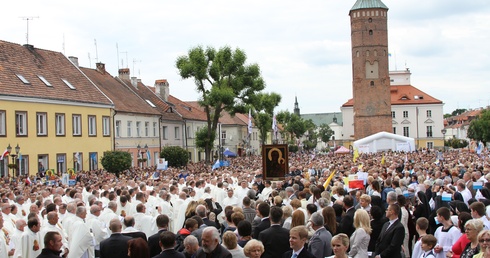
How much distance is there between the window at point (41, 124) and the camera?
3574cm

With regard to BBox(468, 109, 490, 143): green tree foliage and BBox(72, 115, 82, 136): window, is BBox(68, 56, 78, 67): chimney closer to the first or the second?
BBox(72, 115, 82, 136): window

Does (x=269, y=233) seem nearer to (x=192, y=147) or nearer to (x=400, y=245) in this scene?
(x=400, y=245)

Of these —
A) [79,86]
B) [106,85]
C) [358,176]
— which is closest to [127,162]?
[79,86]

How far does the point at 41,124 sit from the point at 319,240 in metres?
30.0

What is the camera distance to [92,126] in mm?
41906

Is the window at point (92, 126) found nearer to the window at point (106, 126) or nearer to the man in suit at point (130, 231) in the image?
the window at point (106, 126)

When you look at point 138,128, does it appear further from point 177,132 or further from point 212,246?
point 212,246

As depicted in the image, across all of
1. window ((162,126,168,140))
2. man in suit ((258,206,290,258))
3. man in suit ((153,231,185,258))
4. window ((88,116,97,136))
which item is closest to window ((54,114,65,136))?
window ((88,116,97,136))

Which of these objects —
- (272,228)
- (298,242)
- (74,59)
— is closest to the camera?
(298,242)

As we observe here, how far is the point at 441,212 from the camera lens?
9.36 meters

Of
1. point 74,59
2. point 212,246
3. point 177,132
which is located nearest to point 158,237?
point 212,246

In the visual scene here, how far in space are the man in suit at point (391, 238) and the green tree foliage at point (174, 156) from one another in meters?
35.6

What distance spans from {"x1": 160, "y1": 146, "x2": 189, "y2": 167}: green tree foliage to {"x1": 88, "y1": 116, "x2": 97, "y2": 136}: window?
5.11 meters

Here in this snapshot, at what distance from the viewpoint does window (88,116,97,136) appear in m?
41.4
